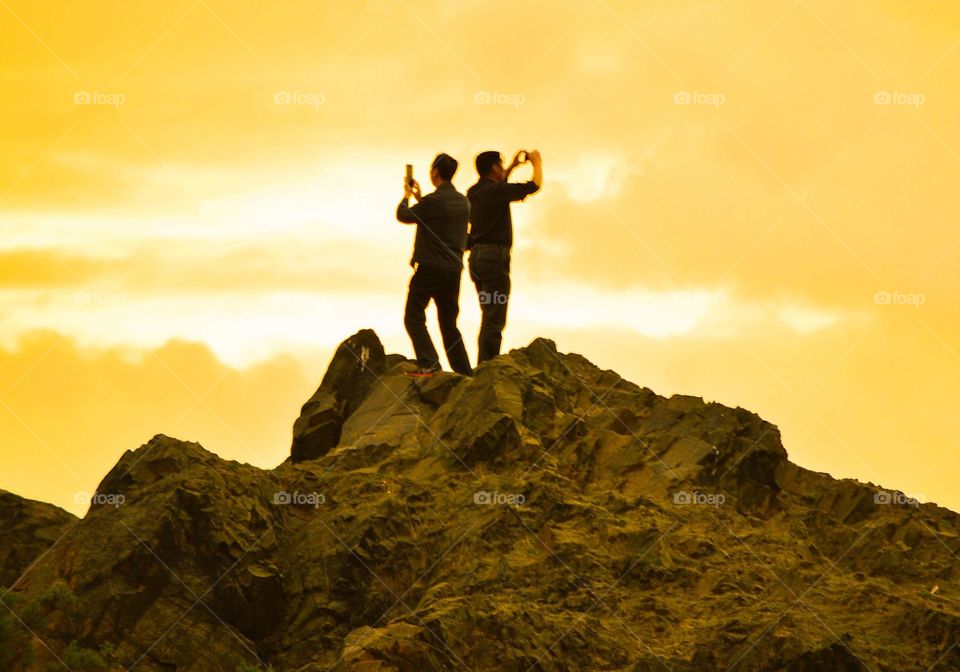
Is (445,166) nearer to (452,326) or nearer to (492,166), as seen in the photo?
(492,166)

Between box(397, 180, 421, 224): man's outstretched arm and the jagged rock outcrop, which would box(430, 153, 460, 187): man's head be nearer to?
box(397, 180, 421, 224): man's outstretched arm

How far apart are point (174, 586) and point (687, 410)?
28.0 ft

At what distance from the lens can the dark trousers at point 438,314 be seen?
2866 centimetres

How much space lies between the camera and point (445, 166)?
93.9 ft

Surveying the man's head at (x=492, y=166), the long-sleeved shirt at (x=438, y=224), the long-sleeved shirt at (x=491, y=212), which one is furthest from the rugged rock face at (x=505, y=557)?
the man's head at (x=492, y=166)

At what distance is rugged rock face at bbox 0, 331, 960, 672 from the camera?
72.0 ft

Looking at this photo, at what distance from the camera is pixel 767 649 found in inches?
862

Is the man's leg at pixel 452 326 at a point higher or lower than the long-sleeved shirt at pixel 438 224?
lower

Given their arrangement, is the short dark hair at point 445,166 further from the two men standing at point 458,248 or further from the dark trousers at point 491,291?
the dark trousers at point 491,291

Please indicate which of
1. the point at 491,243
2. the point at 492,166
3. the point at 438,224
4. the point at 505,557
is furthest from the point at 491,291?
→ the point at 505,557

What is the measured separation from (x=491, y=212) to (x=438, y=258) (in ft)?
4.40

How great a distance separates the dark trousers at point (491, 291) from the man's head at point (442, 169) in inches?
52.5

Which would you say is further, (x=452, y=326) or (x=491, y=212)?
(x=491, y=212)

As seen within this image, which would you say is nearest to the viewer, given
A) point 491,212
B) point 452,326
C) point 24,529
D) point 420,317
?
point 24,529
